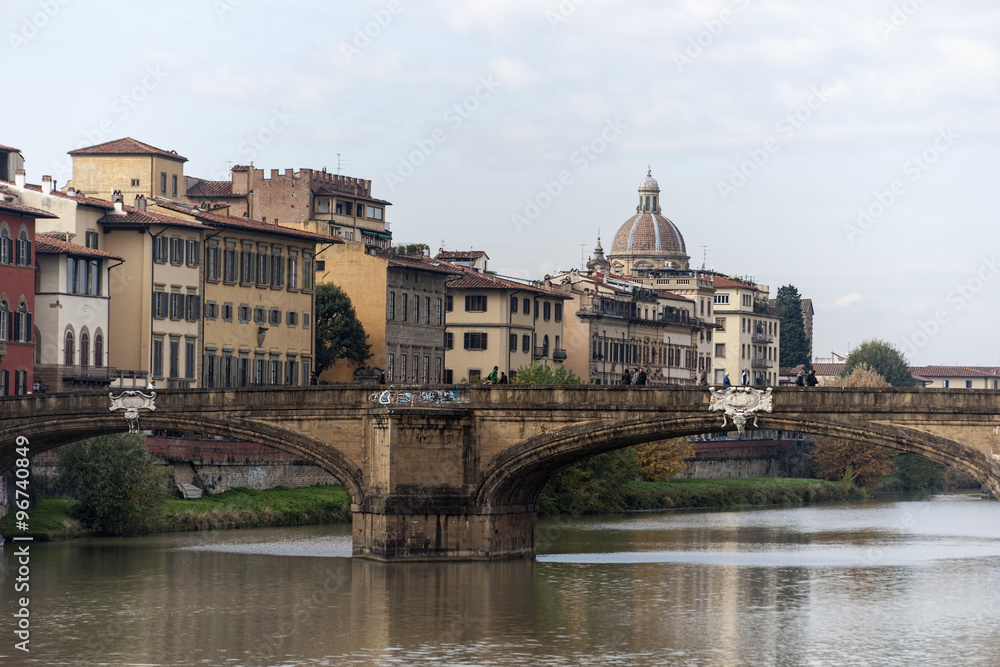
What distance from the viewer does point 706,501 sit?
102 m

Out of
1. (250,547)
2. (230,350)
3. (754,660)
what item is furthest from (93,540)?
(754,660)

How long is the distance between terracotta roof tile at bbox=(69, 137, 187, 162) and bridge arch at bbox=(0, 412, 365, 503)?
3473 centimetres

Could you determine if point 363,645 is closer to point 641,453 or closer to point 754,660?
point 754,660

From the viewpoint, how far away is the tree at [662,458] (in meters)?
99.7

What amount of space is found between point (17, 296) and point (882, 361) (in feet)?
348

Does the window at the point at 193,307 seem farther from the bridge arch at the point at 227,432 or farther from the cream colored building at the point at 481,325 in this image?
the cream colored building at the point at 481,325

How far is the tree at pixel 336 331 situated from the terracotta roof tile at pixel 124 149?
34.6 ft

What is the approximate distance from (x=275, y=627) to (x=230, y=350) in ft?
141

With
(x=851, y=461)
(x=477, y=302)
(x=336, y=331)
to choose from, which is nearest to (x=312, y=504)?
(x=336, y=331)

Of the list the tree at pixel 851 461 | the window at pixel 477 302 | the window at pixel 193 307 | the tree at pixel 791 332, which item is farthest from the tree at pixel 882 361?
the window at pixel 193 307

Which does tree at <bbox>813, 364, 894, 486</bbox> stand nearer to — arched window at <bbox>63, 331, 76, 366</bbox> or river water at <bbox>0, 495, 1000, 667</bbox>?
river water at <bbox>0, 495, 1000, 667</bbox>

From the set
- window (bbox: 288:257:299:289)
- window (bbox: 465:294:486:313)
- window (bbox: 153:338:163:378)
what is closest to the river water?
window (bbox: 153:338:163:378)

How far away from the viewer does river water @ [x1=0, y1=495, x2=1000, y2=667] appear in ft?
138

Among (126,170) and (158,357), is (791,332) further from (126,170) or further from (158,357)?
(158,357)
